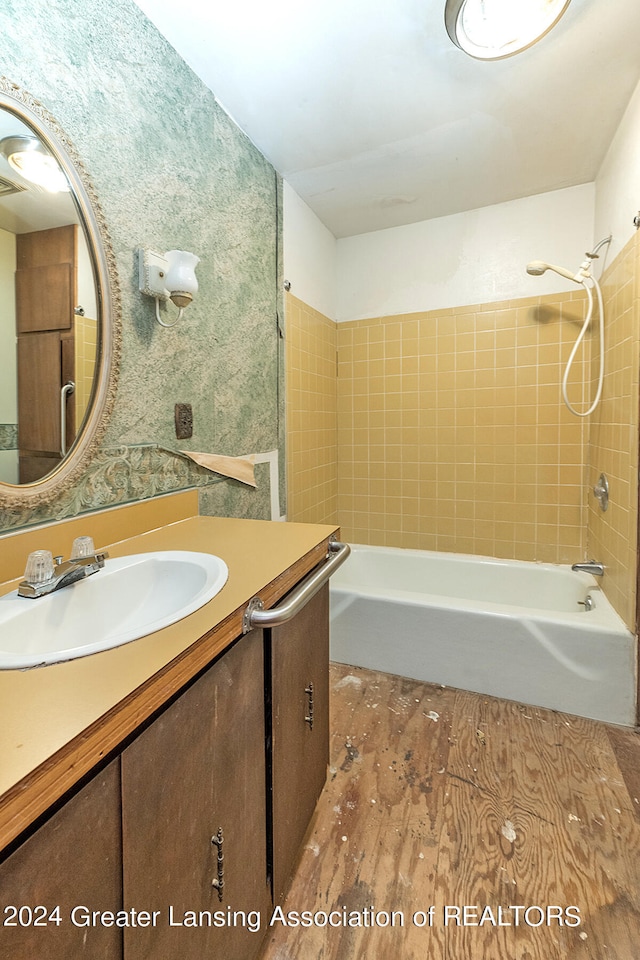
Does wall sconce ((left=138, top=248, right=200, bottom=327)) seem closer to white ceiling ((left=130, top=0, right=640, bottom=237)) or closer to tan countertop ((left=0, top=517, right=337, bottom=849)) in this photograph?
white ceiling ((left=130, top=0, right=640, bottom=237))

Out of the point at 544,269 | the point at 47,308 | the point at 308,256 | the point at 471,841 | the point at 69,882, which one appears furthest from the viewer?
the point at 308,256

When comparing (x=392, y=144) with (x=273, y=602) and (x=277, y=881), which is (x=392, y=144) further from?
(x=277, y=881)

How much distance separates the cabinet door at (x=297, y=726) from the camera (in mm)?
871

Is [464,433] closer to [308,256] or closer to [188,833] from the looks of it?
[308,256]

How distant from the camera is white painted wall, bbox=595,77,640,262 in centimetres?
157

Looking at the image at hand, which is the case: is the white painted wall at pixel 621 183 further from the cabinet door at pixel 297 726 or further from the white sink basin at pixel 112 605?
the white sink basin at pixel 112 605

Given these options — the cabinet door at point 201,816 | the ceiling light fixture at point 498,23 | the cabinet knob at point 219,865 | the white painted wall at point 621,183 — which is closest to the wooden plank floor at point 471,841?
the cabinet door at point 201,816

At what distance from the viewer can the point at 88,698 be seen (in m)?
0.45

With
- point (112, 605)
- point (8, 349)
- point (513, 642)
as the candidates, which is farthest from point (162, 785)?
point (513, 642)

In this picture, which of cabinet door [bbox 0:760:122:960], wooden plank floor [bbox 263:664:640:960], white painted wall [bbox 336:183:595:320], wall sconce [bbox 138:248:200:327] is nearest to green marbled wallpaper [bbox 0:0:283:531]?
wall sconce [bbox 138:248:200:327]

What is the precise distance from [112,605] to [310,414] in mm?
1724

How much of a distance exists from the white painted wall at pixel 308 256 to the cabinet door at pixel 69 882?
2137mm

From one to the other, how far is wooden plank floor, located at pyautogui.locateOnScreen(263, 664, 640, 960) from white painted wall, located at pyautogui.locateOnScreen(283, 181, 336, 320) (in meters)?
2.09

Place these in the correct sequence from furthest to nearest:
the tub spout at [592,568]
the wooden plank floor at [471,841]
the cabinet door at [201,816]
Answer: the tub spout at [592,568] < the wooden plank floor at [471,841] < the cabinet door at [201,816]
